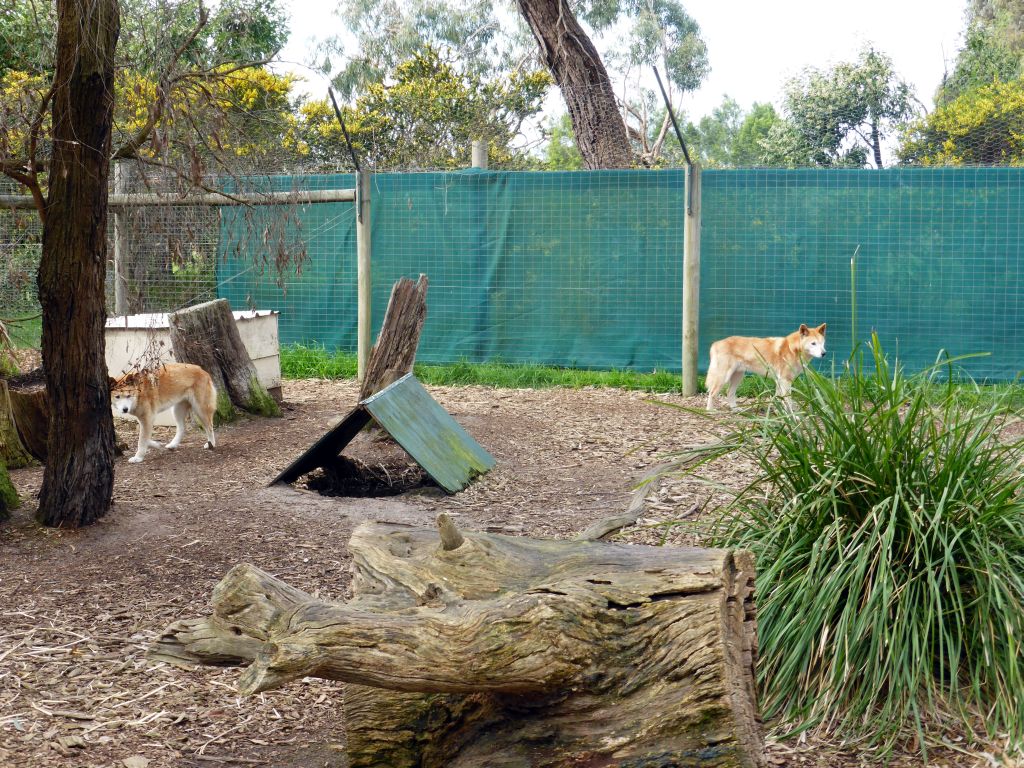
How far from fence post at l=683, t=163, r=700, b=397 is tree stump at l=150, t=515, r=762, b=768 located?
715cm

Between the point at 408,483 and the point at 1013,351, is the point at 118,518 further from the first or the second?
the point at 1013,351

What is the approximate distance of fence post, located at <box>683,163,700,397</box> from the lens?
32.4 ft

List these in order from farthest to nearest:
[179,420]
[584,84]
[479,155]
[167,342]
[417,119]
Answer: [417,119], [584,84], [479,155], [167,342], [179,420]

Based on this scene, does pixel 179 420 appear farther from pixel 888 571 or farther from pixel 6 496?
pixel 888 571

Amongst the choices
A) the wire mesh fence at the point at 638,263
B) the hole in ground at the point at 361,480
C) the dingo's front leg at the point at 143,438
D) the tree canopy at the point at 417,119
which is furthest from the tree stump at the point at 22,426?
the tree canopy at the point at 417,119

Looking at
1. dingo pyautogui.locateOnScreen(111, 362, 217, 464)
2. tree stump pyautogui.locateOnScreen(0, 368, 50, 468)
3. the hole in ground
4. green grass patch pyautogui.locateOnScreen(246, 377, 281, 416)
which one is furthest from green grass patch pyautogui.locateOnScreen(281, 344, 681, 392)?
tree stump pyautogui.locateOnScreen(0, 368, 50, 468)

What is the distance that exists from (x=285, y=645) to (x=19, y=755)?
1098mm

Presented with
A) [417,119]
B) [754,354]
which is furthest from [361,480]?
[417,119]

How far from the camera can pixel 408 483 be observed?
6547 mm

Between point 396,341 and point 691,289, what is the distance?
3658 millimetres

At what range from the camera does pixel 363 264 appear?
10422 millimetres

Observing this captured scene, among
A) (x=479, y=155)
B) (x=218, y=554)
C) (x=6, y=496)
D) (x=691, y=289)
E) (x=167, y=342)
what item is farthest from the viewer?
(x=479, y=155)

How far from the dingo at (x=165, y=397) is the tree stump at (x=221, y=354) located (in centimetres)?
63

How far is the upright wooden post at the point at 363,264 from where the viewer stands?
34.1 feet
